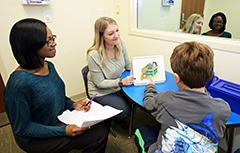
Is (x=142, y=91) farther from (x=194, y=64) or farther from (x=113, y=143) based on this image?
(x=113, y=143)


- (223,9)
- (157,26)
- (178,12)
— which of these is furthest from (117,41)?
(223,9)

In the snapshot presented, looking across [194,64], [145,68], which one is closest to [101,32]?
[145,68]

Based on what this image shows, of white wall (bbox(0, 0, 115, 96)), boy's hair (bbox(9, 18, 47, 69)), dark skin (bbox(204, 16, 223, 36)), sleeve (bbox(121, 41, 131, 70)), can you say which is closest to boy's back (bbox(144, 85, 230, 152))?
boy's hair (bbox(9, 18, 47, 69))

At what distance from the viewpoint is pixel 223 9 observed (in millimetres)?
3293

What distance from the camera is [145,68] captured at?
150 cm

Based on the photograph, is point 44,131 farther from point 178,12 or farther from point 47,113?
point 178,12

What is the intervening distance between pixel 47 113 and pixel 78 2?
1.66 meters

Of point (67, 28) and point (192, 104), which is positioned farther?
point (67, 28)

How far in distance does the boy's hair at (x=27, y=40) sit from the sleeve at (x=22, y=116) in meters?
0.18

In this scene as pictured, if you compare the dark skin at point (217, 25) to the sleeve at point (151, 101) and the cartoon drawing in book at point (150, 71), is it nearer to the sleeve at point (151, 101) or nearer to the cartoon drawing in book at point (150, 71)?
the cartoon drawing in book at point (150, 71)

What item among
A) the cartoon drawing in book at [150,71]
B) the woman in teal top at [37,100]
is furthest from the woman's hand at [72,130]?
the cartoon drawing in book at [150,71]

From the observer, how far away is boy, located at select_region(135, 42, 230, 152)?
32.1 inches

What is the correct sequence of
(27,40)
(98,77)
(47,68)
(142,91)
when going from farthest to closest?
(98,77) → (142,91) → (47,68) → (27,40)

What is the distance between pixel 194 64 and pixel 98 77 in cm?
95
